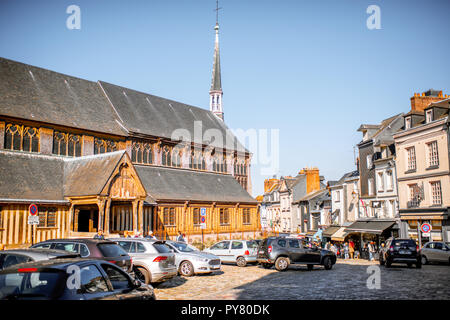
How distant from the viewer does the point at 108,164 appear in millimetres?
26703

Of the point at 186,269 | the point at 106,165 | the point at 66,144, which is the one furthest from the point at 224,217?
the point at 186,269

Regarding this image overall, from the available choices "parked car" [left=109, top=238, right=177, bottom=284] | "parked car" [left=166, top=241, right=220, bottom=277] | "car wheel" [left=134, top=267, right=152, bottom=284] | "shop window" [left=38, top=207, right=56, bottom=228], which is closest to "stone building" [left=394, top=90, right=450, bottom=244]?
"parked car" [left=166, top=241, right=220, bottom=277]

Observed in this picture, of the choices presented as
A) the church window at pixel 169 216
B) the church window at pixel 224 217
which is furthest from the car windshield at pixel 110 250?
the church window at pixel 224 217

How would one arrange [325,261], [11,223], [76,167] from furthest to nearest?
[76,167], [11,223], [325,261]

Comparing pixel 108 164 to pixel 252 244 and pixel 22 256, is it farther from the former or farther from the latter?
pixel 22 256

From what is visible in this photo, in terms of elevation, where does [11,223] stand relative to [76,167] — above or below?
below

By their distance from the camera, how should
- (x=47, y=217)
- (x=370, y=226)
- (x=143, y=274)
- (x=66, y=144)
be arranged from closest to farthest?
(x=143, y=274)
(x=47, y=217)
(x=66, y=144)
(x=370, y=226)

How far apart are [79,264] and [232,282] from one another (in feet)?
33.1

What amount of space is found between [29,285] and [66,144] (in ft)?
89.6

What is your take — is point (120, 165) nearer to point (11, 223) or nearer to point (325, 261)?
point (11, 223)

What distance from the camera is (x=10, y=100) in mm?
29656

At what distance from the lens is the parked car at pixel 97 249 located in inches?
469

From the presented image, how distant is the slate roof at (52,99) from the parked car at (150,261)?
60.6 ft
